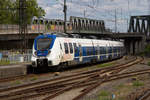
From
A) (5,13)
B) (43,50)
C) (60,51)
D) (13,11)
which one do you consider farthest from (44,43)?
(13,11)

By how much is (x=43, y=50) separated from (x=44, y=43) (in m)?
0.62

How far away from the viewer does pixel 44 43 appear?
18.8 m

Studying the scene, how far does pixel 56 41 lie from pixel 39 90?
799cm

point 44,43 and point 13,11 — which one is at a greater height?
point 13,11

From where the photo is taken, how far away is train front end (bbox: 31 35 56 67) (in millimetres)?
18297

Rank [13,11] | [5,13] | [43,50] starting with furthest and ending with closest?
[13,11] → [5,13] → [43,50]

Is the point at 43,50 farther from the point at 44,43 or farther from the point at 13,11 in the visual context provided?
the point at 13,11

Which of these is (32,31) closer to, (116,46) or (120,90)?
(116,46)

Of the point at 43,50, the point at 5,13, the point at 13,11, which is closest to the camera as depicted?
the point at 43,50

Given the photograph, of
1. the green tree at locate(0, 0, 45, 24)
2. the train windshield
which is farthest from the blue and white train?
the green tree at locate(0, 0, 45, 24)

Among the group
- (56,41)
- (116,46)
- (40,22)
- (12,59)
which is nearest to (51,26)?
(40,22)

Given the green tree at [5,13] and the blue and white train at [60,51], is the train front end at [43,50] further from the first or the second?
the green tree at [5,13]

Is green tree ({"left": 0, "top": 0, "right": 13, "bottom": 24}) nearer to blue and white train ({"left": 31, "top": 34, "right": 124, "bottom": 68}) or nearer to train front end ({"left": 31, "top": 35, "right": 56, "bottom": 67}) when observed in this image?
blue and white train ({"left": 31, "top": 34, "right": 124, "bottom": 68})

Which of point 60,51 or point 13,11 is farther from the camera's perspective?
point 13,11
